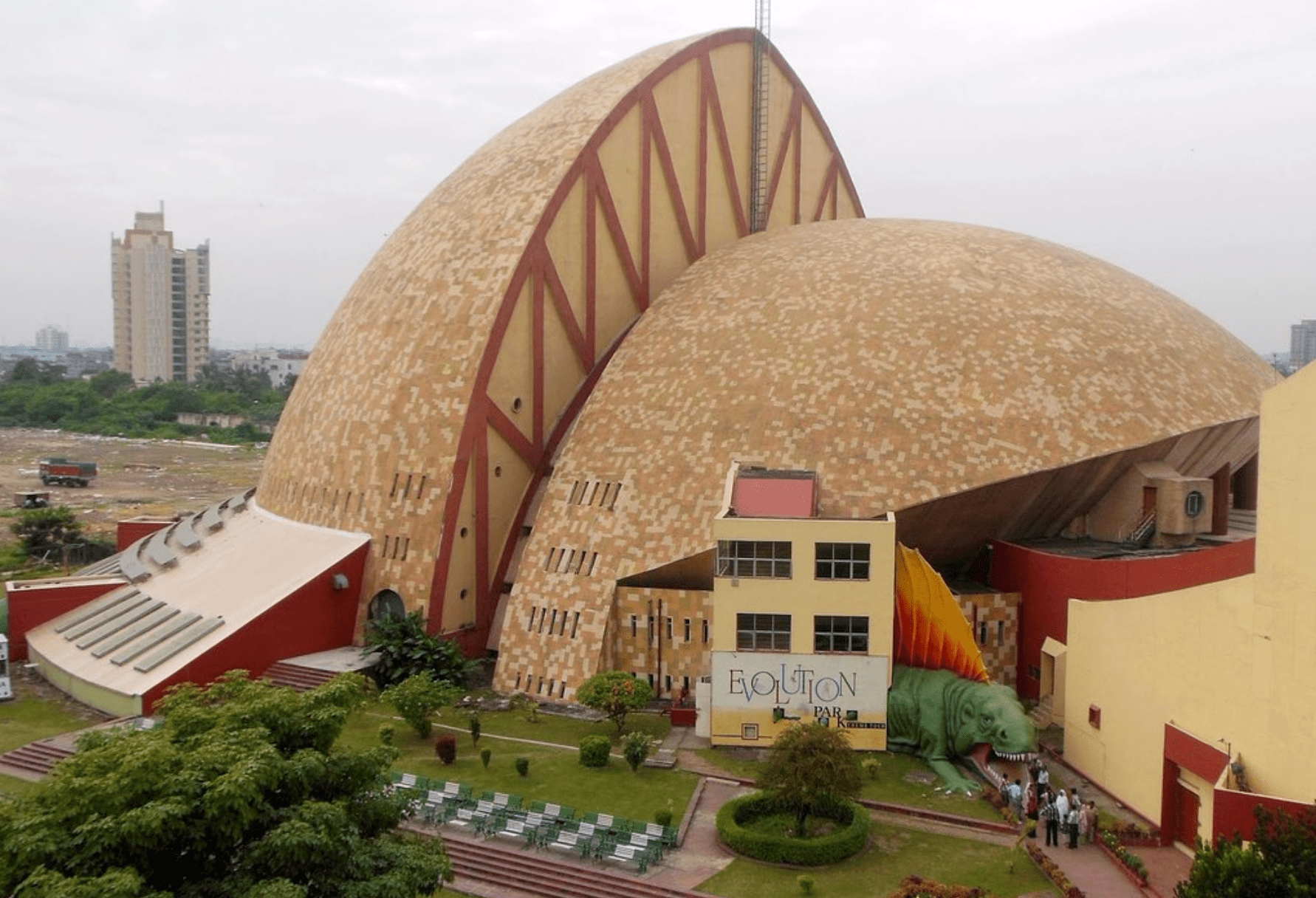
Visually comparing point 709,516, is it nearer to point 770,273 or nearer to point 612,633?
point 612,633

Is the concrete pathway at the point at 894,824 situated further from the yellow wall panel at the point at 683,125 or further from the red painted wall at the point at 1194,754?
the yellow wall panel at the point at 683,125

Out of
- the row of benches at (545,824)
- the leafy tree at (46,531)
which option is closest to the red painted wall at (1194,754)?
the row of benches at (545,824)

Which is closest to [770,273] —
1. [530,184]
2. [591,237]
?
[591,237]

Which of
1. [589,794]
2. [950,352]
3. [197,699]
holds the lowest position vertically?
[589,794]

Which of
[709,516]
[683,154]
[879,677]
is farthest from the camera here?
[683,154]

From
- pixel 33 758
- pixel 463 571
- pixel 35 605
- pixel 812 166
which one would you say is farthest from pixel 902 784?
pixel 812 166

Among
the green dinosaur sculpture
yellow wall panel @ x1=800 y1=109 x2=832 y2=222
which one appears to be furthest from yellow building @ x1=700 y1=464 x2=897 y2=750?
yellow wall panel @ x1=800 y1=109 x2=832 y2=222

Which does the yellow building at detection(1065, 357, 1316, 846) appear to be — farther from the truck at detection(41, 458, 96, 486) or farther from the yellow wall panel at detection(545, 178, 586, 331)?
the truck at detection(41, 458, 96, 486)
